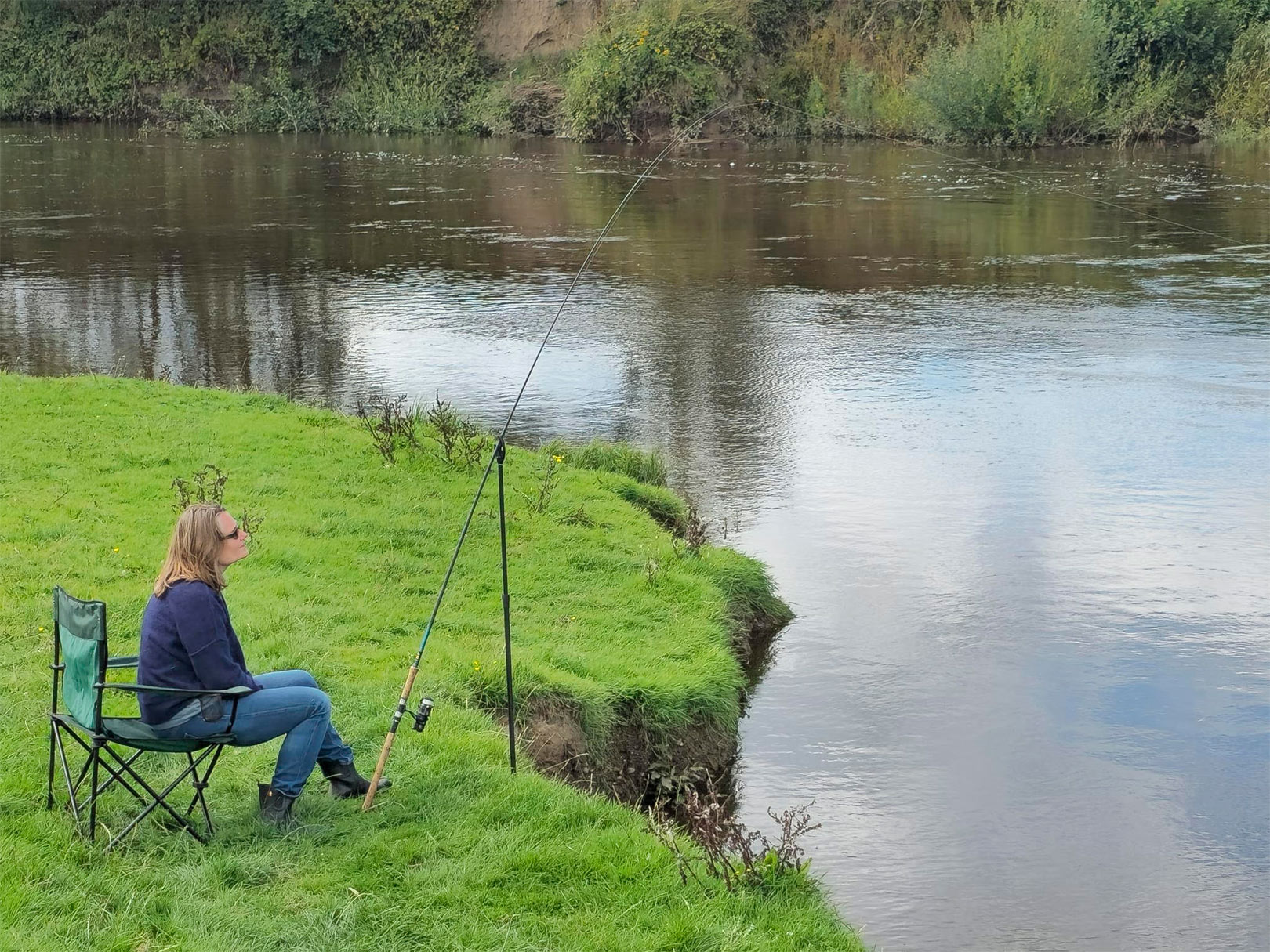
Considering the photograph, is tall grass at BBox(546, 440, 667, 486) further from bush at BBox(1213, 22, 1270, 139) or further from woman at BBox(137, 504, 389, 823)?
bush at BBox(1213, 22, 1270, 139)

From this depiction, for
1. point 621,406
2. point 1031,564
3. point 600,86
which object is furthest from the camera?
point 600,86

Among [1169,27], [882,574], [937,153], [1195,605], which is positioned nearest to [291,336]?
[882,574]

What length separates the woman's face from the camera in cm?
530

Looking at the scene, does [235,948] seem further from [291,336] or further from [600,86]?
[600,86]

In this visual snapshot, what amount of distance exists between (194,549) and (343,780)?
1.19 meters

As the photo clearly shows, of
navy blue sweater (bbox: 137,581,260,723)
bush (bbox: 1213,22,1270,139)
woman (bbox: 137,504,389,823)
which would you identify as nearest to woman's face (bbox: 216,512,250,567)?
woman (bbox: 137,504,389,823)

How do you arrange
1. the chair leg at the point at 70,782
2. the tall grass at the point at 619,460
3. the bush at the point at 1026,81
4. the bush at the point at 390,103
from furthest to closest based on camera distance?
1. the bush at the point at 390,103
2. the bush at the point at 1026,81
3. the tall grass at the point at 619,460
4. the chair leg at the point at 70,782

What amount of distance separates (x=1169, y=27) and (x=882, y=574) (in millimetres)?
36527

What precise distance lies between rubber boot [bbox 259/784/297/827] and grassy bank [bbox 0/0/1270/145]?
124 feet

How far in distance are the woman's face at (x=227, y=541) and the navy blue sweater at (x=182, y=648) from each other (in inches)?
5.0

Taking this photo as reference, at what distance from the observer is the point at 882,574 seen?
10.5 meters

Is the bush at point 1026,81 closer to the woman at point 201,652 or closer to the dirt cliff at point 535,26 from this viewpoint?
the dirt cliff at point 535,26

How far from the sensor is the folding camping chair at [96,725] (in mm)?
4992

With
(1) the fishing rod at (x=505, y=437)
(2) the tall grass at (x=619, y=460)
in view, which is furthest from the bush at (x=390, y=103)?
(2) the tall grass at (x=619, y=460)
